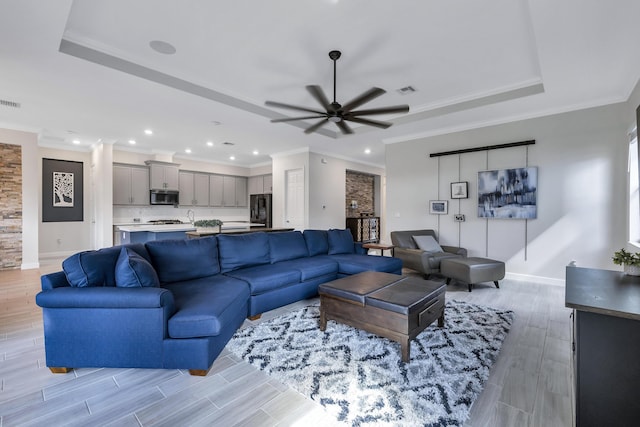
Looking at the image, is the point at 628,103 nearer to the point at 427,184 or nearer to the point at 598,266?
the point at 598,266

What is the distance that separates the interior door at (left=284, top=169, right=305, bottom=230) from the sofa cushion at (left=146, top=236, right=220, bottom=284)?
4.12 meters

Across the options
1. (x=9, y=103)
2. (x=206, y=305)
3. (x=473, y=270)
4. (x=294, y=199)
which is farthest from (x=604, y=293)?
(x=9, y=103)

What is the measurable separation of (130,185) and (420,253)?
7.32m

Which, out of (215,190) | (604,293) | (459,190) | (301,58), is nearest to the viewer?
(604,293)

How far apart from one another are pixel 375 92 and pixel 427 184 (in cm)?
342

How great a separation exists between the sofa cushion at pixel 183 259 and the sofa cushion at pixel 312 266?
882 mm

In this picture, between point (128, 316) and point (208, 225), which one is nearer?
point (128, 316)

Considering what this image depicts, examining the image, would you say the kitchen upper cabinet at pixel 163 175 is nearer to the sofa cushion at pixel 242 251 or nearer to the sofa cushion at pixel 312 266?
the sofa cushion at pixel 242 251

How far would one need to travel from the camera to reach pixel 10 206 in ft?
17.9

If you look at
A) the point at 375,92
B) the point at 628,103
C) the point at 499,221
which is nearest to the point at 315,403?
the point at 375,92

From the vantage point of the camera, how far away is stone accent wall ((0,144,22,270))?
5.38 meters

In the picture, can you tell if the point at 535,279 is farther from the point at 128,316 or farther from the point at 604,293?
the point at 128,316

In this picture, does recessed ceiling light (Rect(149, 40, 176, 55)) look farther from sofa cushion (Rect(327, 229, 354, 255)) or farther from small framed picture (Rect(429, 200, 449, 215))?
small framed picture (Rect(429, 200, 449, 215))

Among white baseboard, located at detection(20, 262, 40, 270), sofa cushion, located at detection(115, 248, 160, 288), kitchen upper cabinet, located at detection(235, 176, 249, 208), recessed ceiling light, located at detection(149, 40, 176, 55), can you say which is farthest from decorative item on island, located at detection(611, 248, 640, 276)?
kitchen upper cabinet, located at detection(235, 176, 249, 208)
